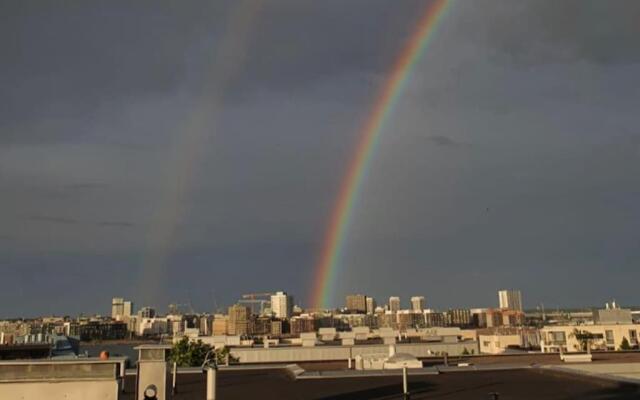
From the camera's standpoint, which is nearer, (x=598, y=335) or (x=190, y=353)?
(x=190, y=353)

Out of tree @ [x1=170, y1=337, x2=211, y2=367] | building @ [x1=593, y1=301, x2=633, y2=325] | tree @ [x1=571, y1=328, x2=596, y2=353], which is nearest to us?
tree @ [x1=170, y1=337, x2=211, y2=367]

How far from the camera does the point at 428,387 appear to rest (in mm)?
18500

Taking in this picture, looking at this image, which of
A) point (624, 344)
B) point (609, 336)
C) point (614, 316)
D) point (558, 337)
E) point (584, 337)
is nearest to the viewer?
point (584, 337)

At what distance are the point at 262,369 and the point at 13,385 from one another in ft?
53.3

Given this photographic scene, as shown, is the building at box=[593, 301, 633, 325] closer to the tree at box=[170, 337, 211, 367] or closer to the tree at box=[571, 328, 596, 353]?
the tree at box=[571, 328, 596, 353]

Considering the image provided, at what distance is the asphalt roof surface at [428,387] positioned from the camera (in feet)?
52.6

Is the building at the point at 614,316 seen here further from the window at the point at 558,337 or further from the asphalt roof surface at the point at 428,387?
the asphalt roof surface at the point at 428,387

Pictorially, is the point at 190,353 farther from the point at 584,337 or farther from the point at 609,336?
the point at 609,336

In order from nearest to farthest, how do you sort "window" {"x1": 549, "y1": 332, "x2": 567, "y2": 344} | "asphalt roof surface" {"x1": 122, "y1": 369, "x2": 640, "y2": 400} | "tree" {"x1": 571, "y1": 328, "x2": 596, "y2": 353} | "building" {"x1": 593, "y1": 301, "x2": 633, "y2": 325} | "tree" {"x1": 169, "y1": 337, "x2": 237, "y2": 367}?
1. "asphalt roof surface" {"x1": 122, "y1": 369, "x2": 640, "y2": 400}
2. "tree" {"x1": 169, "y1": 337, "x2": 237, "y2": 367}
3. "tree" {"x1": 571, "y1": 328, "x2": 596, "y2": 353}
4. "window" {"x1": 549, "y1": 332, "x2": 567, "y2": 344}
5. "building" {"x1": 593, "y1": 301, "x2": 633, "y2": 325}

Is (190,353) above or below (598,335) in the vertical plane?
above

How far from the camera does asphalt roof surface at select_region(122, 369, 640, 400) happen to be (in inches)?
631

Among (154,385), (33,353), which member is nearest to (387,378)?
(154,385)

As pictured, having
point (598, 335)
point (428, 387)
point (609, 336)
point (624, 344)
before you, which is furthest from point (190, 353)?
point (609, 336)

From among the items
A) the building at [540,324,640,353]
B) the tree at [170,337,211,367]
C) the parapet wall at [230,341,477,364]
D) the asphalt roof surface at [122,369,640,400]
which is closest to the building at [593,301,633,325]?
the building at [540,324,640,353]
